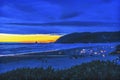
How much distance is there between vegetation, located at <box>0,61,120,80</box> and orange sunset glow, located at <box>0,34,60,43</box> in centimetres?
45

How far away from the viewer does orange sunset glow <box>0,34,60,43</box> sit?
801 centimetres

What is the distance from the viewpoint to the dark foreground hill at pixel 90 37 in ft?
26.4

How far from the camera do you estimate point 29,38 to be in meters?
8.05

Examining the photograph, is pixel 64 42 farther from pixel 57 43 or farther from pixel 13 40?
pixel 13 40

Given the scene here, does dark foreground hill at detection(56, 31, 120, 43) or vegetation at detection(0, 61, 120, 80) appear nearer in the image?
vegetation at detection(0, 61, 120, 80)

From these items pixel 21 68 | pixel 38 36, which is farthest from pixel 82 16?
pixel 21 68

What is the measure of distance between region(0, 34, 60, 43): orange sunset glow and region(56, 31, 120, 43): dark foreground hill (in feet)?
0.44

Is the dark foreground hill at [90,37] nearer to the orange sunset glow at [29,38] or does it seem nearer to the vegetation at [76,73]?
the orange sunset glow at [29,38]

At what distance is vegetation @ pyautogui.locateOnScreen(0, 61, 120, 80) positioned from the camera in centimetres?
784

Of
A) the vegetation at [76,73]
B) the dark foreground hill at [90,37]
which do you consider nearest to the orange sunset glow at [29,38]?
the dark foreground hill at [90,37]

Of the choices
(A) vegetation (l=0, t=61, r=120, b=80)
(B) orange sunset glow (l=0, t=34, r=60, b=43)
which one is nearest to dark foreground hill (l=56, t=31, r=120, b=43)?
(B) orange sunset glow (l=0, t=34, r=60, b=43)

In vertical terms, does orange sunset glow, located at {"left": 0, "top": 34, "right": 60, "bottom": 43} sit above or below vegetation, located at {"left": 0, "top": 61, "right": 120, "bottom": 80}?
above

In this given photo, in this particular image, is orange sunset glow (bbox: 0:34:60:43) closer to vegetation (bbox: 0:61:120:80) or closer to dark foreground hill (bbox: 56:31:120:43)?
dark foreground hill (bbox: 56:31:120:43)

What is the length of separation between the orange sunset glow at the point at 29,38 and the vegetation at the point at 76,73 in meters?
0.45
